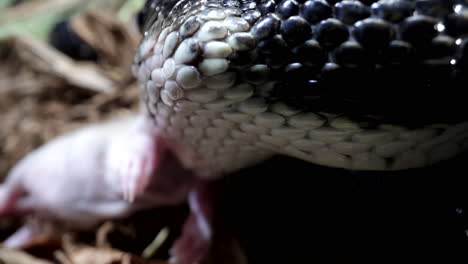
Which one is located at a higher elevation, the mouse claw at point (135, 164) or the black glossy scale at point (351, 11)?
the black glossy scale at point (351, 11)

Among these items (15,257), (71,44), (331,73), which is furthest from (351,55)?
(71,44)

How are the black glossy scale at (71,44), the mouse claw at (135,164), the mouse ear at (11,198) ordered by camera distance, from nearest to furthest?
the mouse claw at (135,164) → the mouse ear at (11,198) → the black glossy scale at (71,44)

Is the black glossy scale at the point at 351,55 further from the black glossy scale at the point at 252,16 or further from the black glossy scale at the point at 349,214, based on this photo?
the black glossy scale at the point at 349,214

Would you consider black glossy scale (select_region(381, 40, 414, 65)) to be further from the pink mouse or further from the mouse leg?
the mouse leg

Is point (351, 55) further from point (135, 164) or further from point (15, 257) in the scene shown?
point (15, 257)

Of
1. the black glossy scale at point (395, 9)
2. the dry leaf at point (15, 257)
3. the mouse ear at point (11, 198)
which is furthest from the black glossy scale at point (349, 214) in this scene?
the mouse ear at point (11, 198)
